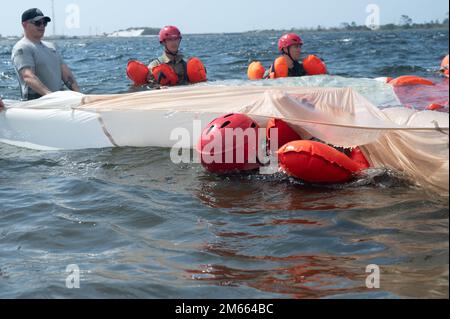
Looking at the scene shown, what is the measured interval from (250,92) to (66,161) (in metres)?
2.29

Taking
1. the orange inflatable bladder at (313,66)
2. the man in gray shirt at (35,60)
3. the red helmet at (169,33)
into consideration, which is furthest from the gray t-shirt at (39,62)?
the orange inflatable bladder at (313,66)

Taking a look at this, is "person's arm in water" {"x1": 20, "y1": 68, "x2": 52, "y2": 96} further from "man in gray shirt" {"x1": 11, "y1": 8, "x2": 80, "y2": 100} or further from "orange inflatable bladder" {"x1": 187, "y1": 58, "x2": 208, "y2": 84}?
"orange inflatable bladder" {"x1": 187, "y1": 58, "x2": 208, "y2": 84}

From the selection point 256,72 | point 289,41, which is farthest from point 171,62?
point 289,41

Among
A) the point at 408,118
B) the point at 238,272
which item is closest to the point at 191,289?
the point at 238,272

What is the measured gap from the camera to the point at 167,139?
285 inches

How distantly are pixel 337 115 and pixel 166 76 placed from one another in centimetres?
516

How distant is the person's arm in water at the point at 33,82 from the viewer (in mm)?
7938

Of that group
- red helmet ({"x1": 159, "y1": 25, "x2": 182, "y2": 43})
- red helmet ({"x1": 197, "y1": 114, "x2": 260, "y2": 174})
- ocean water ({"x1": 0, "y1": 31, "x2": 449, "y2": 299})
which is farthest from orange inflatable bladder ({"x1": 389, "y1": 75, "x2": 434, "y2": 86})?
red helmet ({"x1": 159, "y1": 25, "x2": 182, "y2": 43})

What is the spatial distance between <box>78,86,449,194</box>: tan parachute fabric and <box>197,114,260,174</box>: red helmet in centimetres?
22

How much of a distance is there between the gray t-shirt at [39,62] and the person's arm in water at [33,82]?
65 millimetres

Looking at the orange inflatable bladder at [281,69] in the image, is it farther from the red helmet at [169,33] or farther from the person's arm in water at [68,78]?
the person's arm in water at [68,78]

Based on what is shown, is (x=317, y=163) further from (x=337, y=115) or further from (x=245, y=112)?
(x=245, y=112)
